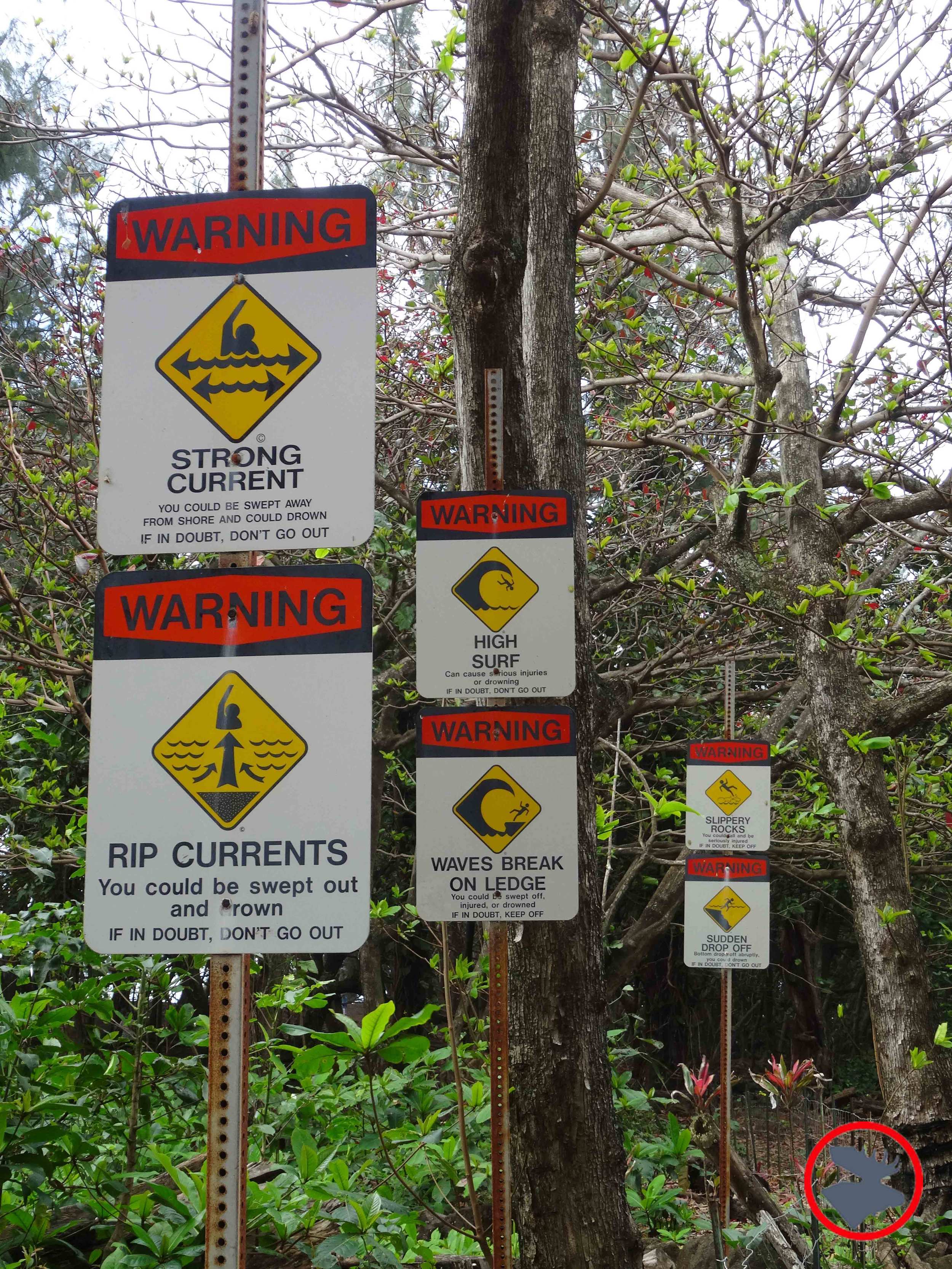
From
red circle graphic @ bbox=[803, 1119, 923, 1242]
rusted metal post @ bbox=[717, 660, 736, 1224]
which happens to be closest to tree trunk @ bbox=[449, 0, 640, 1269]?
rusted metal post @ bbox=[717, 660, 736, 1224]

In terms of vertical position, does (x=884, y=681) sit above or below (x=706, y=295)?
below

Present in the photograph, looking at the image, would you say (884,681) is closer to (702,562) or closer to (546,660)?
(702,562)

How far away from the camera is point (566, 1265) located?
12.6 feet

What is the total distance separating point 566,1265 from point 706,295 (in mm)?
5605

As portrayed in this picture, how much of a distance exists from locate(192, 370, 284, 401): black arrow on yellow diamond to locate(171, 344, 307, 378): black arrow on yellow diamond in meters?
0.02

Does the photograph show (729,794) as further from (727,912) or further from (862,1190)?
(862,1190)

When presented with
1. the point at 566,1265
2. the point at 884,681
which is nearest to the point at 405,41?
the point at 884,681

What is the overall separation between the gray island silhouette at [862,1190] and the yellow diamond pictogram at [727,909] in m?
→ 3.92

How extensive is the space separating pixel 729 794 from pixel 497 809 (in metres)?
3.42

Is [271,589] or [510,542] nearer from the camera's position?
[271,589]

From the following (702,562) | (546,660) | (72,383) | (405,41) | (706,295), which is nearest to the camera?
(546,660)

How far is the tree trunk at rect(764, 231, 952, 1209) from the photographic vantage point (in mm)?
7383

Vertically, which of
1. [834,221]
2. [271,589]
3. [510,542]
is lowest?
[271,589]

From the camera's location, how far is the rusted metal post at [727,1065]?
5230 mm
